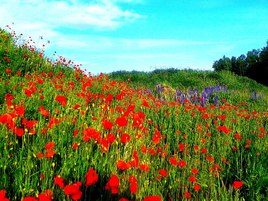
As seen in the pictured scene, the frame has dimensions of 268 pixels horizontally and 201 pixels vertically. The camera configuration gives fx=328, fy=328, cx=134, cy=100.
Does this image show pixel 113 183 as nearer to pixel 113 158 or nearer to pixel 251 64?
pixel 113 158

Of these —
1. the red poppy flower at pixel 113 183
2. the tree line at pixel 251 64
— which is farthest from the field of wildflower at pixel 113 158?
the tree line at pixel 251 64

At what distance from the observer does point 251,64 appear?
41.6m

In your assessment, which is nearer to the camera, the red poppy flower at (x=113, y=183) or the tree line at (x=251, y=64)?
the red poppy flower at (x=113, y=183)

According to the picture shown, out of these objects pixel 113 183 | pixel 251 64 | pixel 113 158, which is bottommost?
pixel 113 158

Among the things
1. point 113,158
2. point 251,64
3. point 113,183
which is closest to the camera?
point 113,183

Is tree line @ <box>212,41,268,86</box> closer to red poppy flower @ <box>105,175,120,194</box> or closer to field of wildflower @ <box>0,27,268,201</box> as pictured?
field of wildflower @ <box>0,27,268,201</box>

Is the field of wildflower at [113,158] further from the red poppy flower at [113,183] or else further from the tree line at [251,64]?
the tree line at [251,64]

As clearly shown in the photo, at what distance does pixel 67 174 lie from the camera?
293 cm

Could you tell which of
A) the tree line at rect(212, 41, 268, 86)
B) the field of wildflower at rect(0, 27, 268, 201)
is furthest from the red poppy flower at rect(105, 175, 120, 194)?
the tree line at rect(212, 41, 268, 86)

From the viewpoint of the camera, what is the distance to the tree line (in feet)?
124

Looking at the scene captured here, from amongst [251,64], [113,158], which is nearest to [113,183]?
[113,158]

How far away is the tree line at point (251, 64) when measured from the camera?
37941 mm

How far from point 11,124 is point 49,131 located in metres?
0.48

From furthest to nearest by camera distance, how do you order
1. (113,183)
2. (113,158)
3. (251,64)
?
(251,64) → (113,158) → (113,183)
